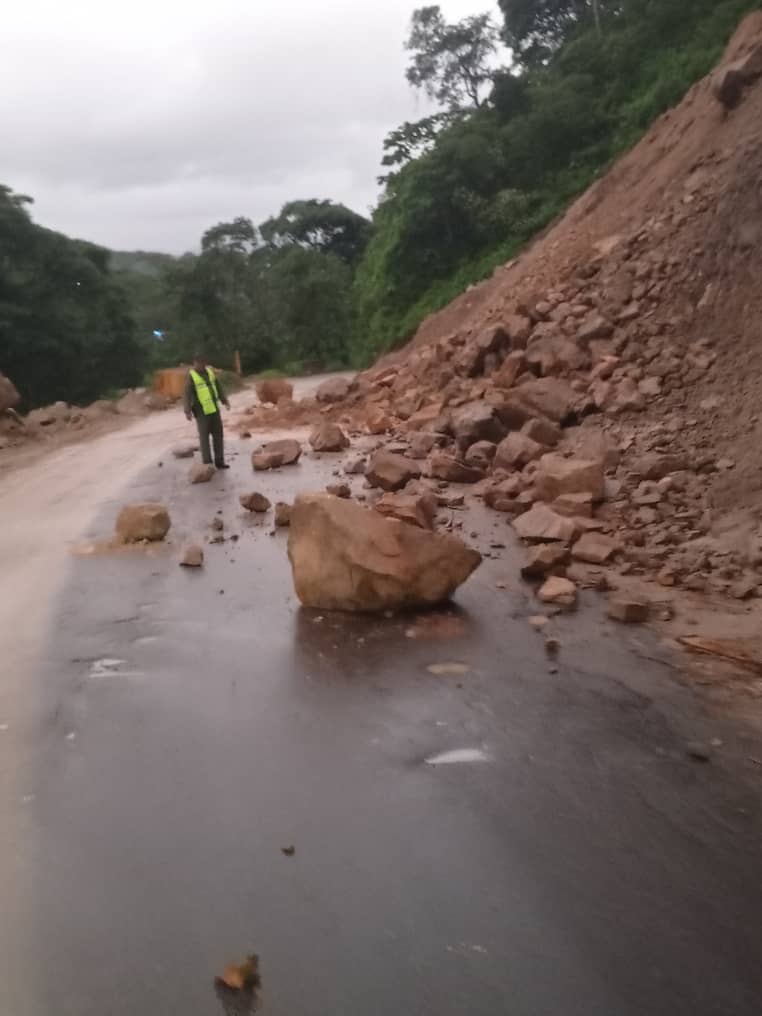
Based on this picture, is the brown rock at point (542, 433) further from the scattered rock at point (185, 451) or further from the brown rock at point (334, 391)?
the brown rock at point (334, 391)

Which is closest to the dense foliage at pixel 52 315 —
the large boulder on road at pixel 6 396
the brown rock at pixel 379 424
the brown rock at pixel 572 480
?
the large boulder on road at pixel 6 396

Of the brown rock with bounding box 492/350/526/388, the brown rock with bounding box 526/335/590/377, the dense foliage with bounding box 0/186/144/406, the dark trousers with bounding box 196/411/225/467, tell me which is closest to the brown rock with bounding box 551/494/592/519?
the brown rock with bounding box 526/335/590/377

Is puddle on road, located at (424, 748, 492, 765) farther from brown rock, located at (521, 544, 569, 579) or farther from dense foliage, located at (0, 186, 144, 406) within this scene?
dense foliage, located at (0, 186, 144, 406)

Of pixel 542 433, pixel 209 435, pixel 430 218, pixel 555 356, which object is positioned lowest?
pixel 209 435

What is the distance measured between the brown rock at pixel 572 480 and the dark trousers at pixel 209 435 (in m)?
5.05

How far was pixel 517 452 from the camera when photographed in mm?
9750

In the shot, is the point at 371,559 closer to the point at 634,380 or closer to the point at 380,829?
the point at 380,829

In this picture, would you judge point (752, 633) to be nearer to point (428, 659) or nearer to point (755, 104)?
point (428, 659)

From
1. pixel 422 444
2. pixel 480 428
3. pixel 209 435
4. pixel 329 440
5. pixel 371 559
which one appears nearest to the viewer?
pixel 371 559

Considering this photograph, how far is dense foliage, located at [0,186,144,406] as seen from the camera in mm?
22016

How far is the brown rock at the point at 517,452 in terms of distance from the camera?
967 centimetres

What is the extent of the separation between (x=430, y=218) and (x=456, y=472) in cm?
1632

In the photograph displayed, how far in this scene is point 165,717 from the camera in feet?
16.6

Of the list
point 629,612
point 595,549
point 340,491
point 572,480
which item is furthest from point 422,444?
point 629,612
